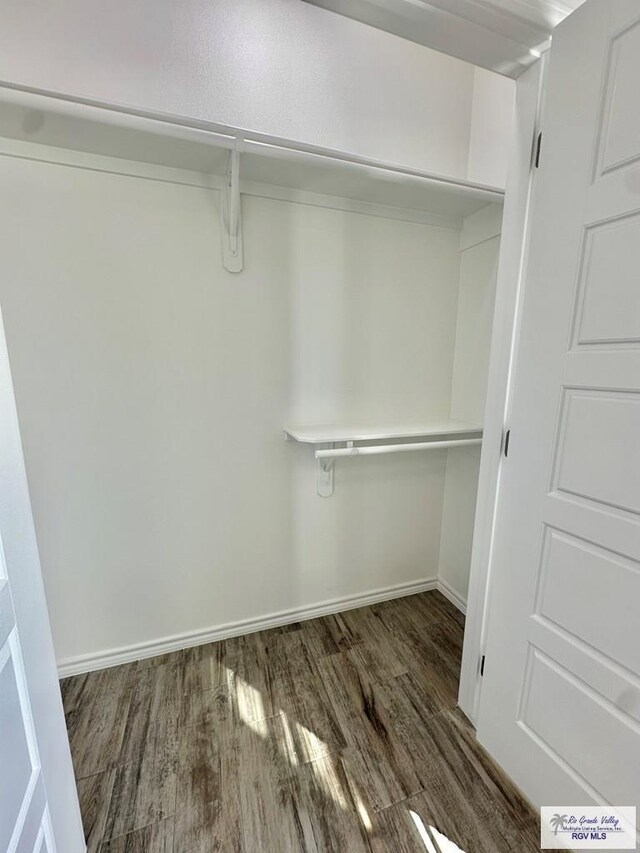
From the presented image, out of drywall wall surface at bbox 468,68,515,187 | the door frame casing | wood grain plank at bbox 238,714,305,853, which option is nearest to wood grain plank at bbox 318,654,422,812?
wood grain plank at bbox 238,714,305,853

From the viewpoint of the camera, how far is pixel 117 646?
1.67 metres

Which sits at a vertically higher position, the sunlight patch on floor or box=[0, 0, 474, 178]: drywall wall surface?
box=[0, 0, 474, 178]: drywall wall surface

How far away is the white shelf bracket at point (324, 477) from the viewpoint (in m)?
1.84

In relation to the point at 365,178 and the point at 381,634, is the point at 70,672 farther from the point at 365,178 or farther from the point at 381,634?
the point at 365,178

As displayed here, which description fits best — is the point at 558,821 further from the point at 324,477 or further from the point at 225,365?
the point at 225,365

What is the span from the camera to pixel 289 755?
1.29 m

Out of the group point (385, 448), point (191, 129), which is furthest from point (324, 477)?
point (191, 129)

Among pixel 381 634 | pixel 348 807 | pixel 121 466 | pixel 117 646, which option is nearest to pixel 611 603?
pixel 348 807

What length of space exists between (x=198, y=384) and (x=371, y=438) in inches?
31.7

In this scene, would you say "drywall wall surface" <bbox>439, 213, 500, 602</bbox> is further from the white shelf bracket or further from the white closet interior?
the white shelf bracket

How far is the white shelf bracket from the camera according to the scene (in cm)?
184

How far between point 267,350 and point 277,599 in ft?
4.22

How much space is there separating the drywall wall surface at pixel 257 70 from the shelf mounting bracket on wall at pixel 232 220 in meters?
0.20

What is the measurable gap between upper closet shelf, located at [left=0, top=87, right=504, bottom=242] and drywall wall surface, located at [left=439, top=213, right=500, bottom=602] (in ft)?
0.77
